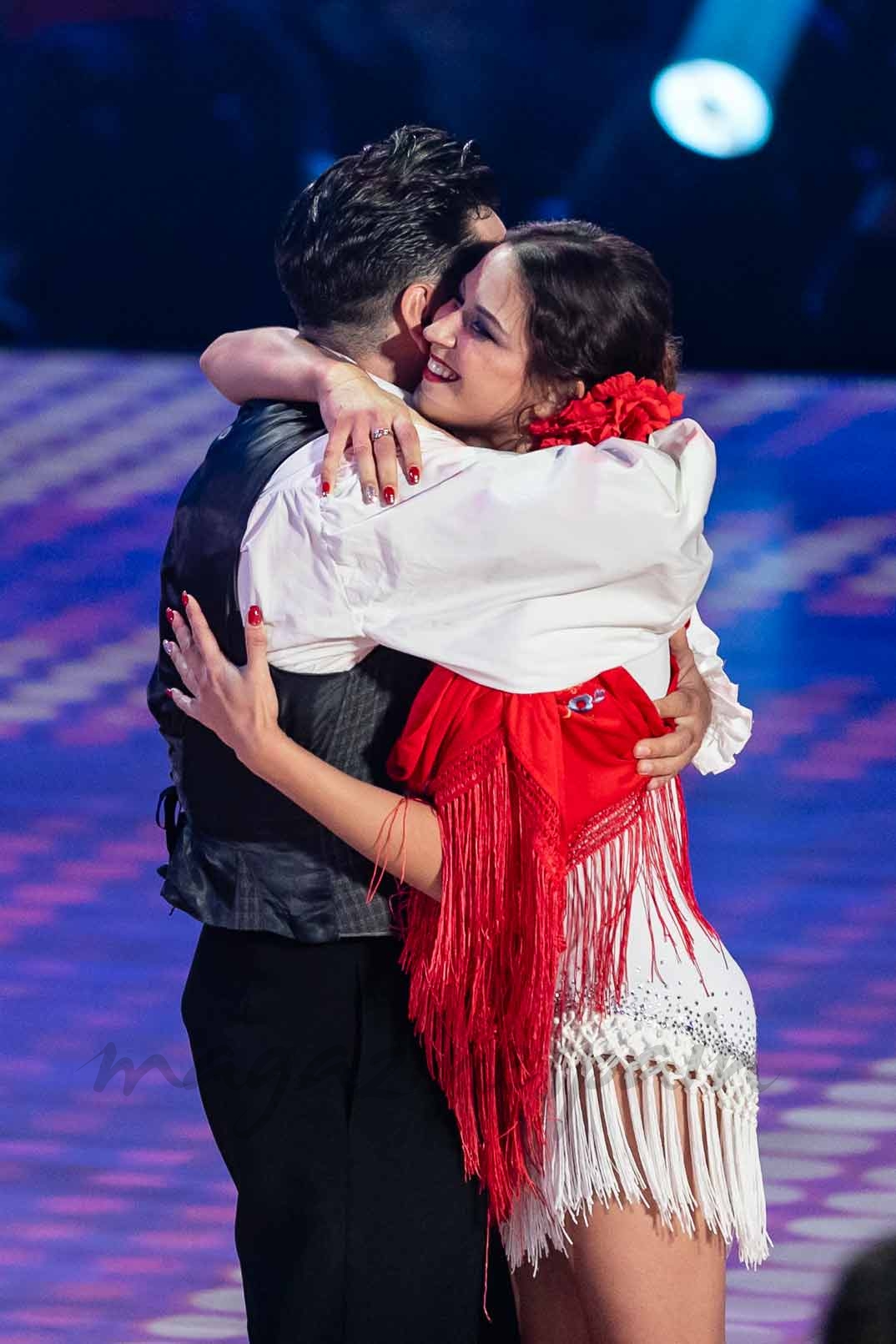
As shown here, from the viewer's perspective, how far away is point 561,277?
1.61m

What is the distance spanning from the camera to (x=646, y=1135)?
61.0 inches

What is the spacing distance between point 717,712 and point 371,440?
0.54 metres

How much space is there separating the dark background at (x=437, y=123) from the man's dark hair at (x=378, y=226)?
3.68 m

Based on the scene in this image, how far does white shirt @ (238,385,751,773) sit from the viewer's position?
4.82ft

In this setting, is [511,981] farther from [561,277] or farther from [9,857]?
[9,857]

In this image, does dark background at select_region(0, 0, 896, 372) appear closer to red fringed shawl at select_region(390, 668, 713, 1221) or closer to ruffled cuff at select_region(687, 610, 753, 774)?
ruffled cuff at select_region(687, 610, 753, 774)

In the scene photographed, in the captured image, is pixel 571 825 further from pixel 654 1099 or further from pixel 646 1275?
pixel 646 1275

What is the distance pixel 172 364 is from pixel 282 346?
3891 millimetres

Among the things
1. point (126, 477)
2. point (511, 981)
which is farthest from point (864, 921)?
point (126, 477)

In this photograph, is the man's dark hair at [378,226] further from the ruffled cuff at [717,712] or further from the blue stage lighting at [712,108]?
the blue stage lighting at [712,108]

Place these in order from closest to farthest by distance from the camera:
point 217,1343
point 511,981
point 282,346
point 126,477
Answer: point 511,981
point 282,346
point 217,1343
point 126,477

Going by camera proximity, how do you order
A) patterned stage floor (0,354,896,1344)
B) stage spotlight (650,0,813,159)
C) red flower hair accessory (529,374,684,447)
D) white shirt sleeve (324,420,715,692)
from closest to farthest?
1. white shirt sleeve (324,420,715,692)
2. red flower hair accessory (529,374,684,447)
3. patterned stage floor (0,354,896,1344)
4. stage spotlight (650,0,813,159)

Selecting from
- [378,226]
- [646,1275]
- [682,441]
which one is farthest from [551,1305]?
[378,226]

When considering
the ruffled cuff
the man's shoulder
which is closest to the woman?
the man's shoulder
